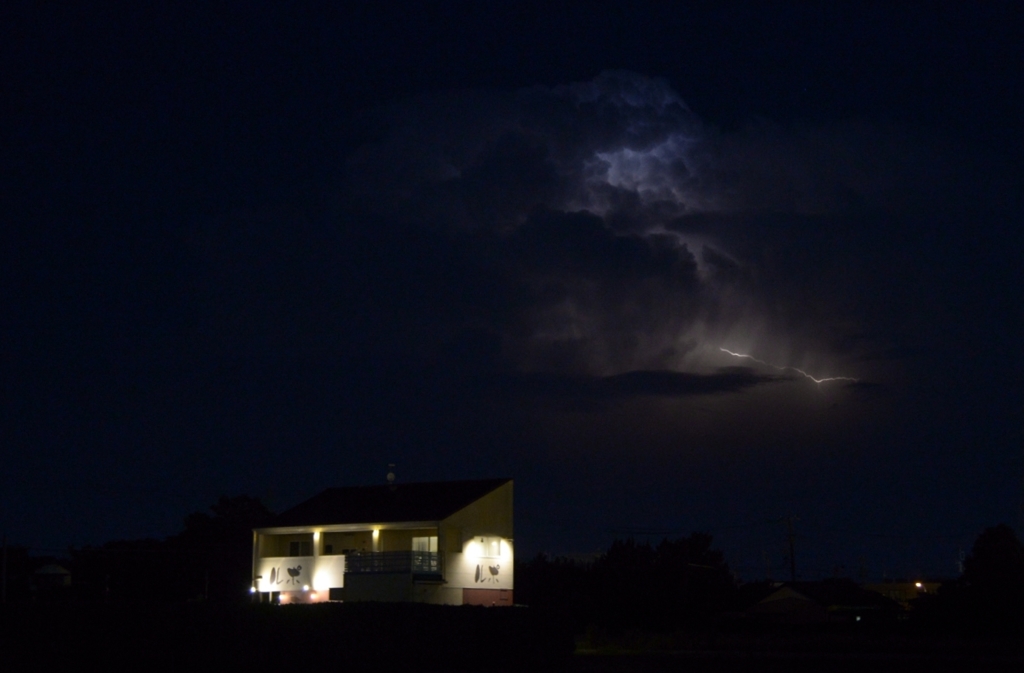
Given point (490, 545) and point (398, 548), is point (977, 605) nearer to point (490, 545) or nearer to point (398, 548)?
point (490, 545)

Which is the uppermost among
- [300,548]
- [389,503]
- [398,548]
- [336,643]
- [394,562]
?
[389,503]

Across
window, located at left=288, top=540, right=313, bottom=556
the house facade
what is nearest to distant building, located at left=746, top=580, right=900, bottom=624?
the house facade

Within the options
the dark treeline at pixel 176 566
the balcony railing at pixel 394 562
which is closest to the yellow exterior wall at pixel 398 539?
the balcony railing at pixel 394 562

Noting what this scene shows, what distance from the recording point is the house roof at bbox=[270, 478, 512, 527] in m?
49.6

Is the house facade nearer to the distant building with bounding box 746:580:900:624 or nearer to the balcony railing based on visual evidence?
the balcony railing

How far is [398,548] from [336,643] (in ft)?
61.5

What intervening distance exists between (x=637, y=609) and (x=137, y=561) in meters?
39.5

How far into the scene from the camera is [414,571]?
47062 mm

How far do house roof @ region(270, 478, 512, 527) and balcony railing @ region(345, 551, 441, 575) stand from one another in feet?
5.86

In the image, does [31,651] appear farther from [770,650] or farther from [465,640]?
[770,650]

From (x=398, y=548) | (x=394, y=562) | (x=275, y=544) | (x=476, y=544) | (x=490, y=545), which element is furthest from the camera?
(x=275, y=544)

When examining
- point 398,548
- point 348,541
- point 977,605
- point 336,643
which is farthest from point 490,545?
point 977,605

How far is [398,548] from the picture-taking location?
50125 mm

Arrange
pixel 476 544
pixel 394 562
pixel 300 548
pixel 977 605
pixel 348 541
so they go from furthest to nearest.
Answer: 1. pixel 977 605
2. pixel 300 548
3. pixel 348 541
4. pixel 476 544
5. pixel 394 562
